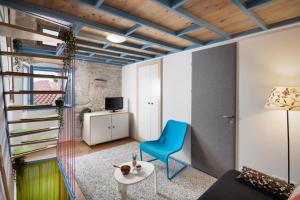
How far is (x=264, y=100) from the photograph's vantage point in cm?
206

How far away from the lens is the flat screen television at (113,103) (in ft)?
14.0

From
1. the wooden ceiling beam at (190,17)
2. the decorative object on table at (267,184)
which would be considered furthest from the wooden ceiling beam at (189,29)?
the decorative object on table at (267,184)

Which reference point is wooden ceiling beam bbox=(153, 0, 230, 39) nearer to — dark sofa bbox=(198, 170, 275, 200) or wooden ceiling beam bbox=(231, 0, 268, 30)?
wooden ceiling beam bbox=(231, 0, 268, 30)

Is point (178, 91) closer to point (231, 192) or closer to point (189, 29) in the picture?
point (189, 29)

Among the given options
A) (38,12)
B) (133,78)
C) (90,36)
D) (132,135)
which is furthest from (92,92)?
(38,12)

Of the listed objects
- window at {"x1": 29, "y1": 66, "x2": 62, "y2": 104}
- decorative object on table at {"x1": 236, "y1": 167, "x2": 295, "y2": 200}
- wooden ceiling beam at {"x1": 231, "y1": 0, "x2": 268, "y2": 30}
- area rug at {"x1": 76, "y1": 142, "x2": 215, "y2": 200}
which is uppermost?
wooden ceiling beam at {"x1": 231, "y1": 0, "x2": 268, "y2": 30}

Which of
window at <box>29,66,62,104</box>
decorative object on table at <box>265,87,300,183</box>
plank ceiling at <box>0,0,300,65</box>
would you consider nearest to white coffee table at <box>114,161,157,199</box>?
decorative object on table at <box>265,87,300,183</box>

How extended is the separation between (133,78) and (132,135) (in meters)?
1.72

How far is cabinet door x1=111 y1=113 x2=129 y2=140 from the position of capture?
4.15 metres

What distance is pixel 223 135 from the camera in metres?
2.42

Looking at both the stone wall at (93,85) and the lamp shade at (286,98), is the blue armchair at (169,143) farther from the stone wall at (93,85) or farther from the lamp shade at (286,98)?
the stone wall at (93,85)

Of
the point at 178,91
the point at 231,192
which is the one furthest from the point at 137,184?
the point at 178,91

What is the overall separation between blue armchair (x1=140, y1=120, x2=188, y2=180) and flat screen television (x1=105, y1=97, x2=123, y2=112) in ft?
5.88

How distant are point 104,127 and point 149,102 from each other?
1362mm
